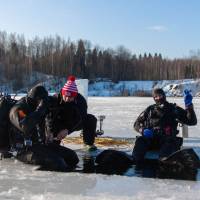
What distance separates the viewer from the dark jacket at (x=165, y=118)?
613 cm

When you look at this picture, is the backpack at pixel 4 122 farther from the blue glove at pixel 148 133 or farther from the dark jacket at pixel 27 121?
the blue glove at pixel 148 133

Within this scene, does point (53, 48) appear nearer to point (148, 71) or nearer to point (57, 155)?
point (148, 71)

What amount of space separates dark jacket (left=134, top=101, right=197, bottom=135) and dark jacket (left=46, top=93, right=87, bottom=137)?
37.5 inches

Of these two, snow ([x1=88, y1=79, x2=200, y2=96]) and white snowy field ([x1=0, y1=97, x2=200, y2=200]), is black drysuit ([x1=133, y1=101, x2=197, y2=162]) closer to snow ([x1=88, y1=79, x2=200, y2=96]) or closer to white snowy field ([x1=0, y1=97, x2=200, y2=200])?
white snowy field ([x1=0, y1=97, x2=200, y2=200])

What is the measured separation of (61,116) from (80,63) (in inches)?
2926

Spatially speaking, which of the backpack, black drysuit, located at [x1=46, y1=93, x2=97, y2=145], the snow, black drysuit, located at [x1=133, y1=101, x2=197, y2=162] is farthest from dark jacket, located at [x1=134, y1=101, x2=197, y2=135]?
Answer: the snow

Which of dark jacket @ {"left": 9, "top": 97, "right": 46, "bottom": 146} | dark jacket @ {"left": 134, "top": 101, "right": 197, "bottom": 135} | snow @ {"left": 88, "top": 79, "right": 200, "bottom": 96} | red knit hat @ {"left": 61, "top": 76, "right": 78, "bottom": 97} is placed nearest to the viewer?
dark jacket @ {"left": 9, "top": 97, "right": 46, "bottom": 146}

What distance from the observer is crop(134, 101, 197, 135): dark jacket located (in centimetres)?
613

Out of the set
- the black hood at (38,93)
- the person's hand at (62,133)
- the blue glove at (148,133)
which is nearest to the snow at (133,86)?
the blue glove at (148,133)

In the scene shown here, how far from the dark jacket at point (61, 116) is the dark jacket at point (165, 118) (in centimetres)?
95

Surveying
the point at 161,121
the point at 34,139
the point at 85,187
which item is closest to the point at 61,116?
the point at 34,139

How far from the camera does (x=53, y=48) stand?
266 ft

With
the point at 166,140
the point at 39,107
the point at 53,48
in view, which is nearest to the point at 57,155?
the point at 39,107

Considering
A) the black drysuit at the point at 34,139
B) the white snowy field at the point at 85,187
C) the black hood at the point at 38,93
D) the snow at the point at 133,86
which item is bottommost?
the snow at the point at 133,86
